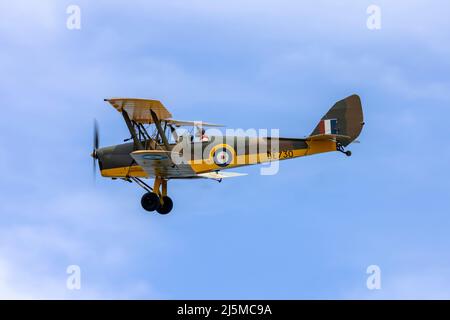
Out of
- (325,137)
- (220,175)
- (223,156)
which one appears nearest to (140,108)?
(223,156)

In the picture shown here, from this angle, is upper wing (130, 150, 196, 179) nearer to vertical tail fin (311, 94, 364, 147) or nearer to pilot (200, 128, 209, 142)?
pilot (200, 128, 209, 142)

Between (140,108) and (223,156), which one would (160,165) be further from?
(223,156)

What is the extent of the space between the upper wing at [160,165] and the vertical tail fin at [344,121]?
4132 mm

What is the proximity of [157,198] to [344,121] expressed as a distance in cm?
623

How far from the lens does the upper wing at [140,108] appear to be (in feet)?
99.1

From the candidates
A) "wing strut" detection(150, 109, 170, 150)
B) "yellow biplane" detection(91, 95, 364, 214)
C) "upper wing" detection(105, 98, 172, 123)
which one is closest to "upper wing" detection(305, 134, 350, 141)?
"yellow biplane" detection(91, 95, 364, 214)

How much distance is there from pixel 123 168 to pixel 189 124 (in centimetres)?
301

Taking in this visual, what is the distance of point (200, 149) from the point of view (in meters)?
31.2

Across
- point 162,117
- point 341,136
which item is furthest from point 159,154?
point 341,136

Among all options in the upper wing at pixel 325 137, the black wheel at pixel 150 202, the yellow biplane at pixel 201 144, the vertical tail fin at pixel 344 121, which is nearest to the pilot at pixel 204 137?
the yellow biplane at pixel 201 144

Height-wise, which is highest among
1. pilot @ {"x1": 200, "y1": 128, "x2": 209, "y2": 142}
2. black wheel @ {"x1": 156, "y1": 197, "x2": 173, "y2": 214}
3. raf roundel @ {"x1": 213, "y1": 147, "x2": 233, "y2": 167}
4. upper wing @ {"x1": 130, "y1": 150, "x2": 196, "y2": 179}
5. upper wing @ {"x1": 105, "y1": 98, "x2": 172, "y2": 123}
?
upper wing @ {"x1": 105, "y1": 98, "x2": 172, "y2": 123}

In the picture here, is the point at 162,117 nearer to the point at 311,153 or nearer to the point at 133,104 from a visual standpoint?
the point at 133,104

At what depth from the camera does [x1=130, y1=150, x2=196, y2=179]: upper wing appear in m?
30.1

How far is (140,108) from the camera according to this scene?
3069 centimetres
